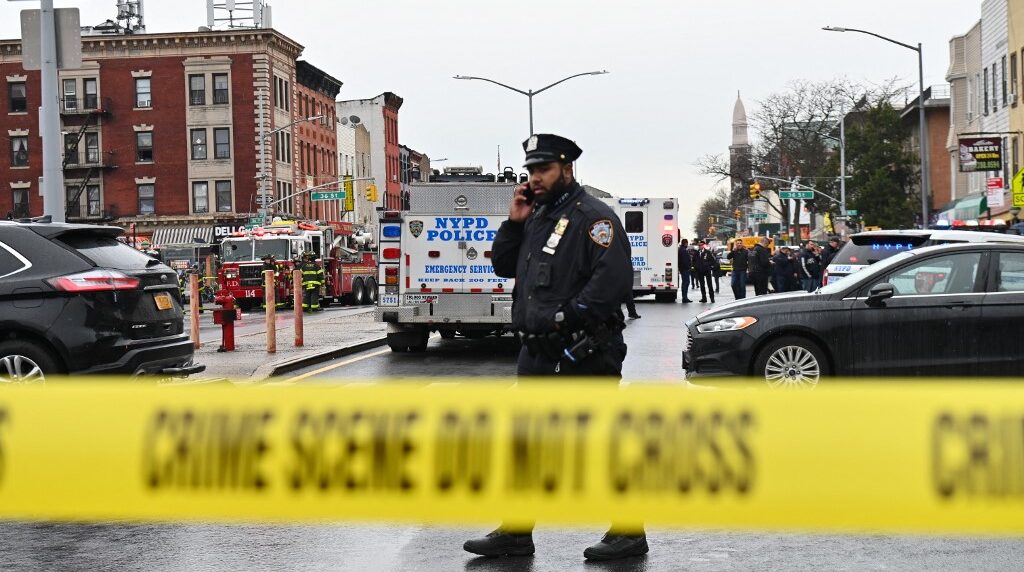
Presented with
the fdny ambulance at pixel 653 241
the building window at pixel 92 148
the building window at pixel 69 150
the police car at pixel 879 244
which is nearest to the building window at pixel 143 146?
the building window at pixel 92 148

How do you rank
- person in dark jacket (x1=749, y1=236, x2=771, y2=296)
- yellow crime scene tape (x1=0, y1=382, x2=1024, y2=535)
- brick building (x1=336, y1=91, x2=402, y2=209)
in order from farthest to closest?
brick building (x1=336, y1=91, x2=402, y2=209)
person in dark jacket (x1=749, y1=236, x2=771, y2=296)
yellow crime scene tape (x1=0, y1=382, x2=1024, y2=535)

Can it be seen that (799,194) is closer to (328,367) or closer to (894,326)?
(328,367)

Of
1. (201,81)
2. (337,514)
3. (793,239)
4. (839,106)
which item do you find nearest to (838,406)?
(337,514)

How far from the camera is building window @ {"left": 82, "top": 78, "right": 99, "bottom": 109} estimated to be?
73769 mm

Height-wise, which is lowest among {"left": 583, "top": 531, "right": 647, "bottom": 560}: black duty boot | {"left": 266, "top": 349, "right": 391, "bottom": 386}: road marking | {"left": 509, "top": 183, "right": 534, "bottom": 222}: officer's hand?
{"left": 583, "top": 531, "right": 647, "bottom": 560}: black duty boot

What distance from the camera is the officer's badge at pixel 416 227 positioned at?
19625 millimetres

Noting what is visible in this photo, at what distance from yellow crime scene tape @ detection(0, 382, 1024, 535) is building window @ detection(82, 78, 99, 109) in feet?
241

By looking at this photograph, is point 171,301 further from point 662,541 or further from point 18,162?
point 18,162

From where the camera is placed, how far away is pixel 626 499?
403cm

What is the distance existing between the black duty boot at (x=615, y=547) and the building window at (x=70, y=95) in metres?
72.3

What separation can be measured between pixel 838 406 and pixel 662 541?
3.00m

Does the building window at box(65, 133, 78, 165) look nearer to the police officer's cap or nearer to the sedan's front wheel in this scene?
the sedan's front wheel

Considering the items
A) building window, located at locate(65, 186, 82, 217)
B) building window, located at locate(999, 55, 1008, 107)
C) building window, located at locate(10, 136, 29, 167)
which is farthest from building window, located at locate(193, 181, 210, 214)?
building window, located at locate(999, 55, 1008, 107)

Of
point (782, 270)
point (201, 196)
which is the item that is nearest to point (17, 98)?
point (201, 196)
